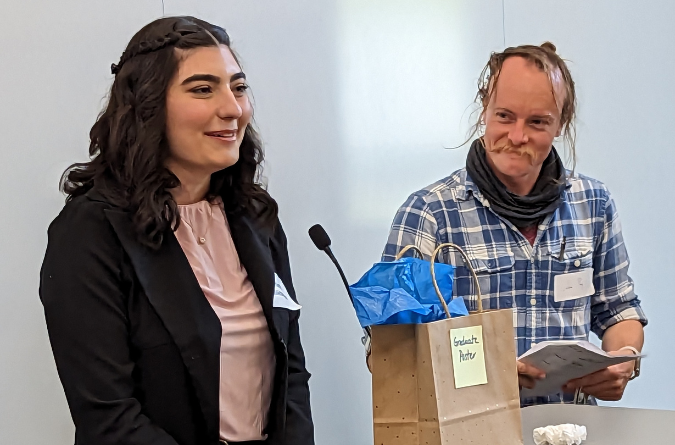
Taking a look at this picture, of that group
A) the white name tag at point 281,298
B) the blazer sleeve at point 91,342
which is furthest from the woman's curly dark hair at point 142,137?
the white name tag at point 281,298

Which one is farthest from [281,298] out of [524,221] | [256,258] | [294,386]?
[524,221]

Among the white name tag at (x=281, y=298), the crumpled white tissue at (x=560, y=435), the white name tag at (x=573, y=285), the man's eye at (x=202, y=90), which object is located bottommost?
the crumpled white tissue at (x=560, y=435)

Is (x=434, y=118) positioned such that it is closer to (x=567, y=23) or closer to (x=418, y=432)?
(x=567, y=23)

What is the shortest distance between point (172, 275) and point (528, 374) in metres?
0.80

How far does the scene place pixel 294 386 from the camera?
1.69m

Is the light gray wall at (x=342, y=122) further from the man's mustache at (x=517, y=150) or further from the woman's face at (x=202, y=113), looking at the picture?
the man's mustache at (x=517, y=150)

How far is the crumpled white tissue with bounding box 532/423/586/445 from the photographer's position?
4.75 feet

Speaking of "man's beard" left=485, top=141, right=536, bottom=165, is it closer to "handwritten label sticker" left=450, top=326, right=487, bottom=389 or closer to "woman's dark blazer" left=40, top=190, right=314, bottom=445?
"handwritten label sticker" left=450, top=326, right=487, bottom=389

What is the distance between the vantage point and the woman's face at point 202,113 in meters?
1.52

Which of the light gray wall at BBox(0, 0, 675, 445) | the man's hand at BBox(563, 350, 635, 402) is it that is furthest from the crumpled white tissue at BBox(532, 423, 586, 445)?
the light gray wall at BBox(0, 0, 675, 445)

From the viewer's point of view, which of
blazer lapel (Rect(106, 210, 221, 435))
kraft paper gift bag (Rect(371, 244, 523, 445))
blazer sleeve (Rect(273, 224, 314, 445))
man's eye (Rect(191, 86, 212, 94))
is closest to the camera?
kraft paper gift bag (Rect(371, 244, 523, 445))

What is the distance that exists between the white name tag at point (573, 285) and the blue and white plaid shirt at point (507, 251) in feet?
0.04

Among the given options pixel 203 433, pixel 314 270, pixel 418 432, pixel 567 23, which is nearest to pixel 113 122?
pixel 203 433

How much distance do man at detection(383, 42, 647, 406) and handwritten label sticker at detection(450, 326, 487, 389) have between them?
1.67 feet
